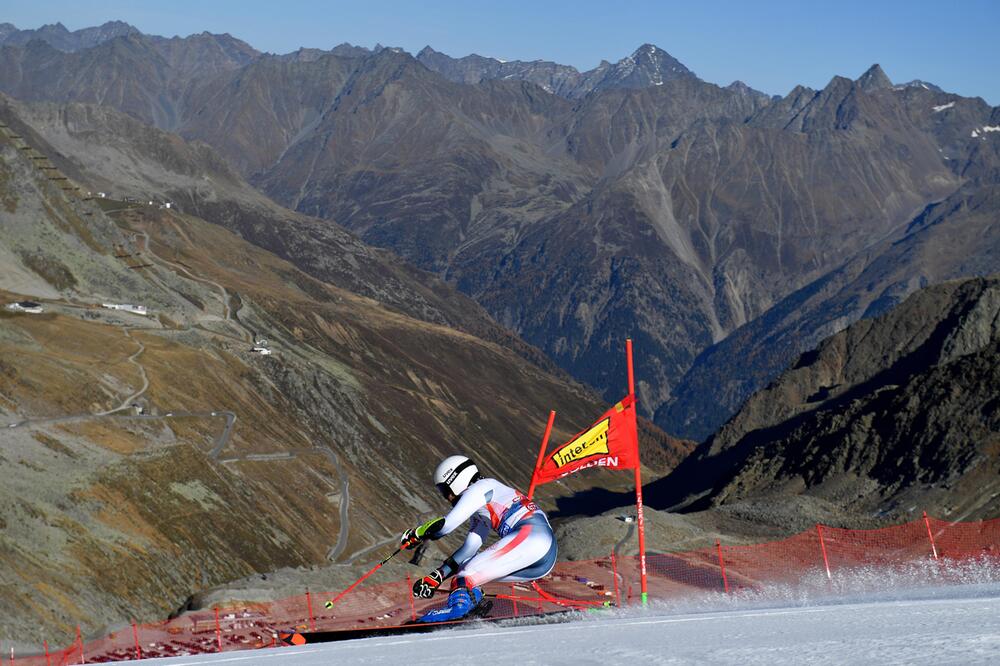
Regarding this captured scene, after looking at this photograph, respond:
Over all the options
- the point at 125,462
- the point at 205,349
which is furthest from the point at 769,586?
the point at 205,349

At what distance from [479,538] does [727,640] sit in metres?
5.52

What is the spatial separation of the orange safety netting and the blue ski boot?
4.60m

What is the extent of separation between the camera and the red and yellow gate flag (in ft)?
87.0

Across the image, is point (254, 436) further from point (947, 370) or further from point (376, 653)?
point (376, 653)

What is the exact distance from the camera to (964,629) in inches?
623

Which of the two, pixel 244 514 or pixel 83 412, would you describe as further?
pixel 83 412

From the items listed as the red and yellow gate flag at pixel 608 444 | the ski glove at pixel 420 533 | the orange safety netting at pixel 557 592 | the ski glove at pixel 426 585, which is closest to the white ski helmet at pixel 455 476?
the ski glove at pixel 420 533

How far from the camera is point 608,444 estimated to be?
26.9 metres

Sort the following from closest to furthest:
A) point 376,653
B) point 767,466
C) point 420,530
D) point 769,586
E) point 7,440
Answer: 1. point 376,653
2. point 420,530
3. point 769,586
4. point 7,440
5. point 767,466

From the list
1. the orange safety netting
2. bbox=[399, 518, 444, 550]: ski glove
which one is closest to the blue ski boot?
bbox=[399, 518, 444, 550]: ski glove

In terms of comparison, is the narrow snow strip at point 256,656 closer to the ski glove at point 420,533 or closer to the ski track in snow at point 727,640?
the ski track in snow at point 727,640

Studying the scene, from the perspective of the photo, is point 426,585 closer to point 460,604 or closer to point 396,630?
point 460,604

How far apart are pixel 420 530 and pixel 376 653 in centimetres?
237

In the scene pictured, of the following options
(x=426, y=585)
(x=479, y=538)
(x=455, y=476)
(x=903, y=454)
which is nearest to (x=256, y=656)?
(x=426, y=585)
